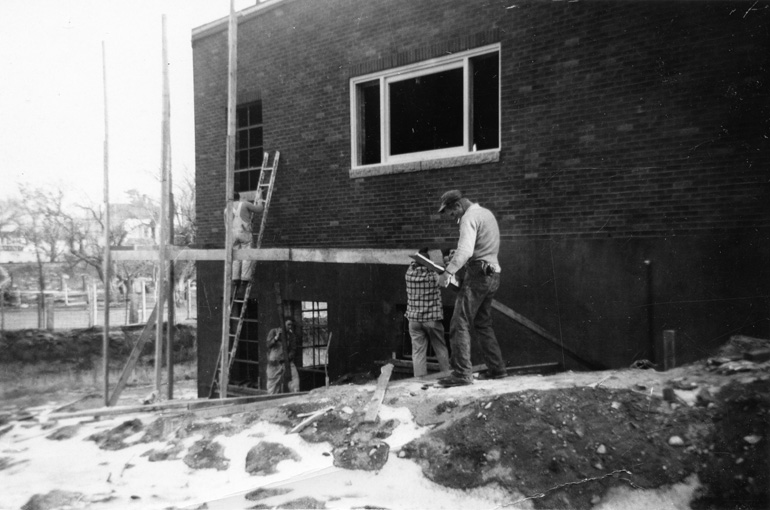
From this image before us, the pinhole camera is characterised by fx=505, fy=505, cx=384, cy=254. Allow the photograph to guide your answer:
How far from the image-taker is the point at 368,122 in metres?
8.36

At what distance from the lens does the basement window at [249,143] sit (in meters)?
10.1

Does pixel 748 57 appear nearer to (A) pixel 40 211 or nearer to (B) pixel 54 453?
(B) pixel 54 453

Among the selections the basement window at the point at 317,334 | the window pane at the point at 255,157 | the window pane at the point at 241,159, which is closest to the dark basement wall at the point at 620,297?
the basement window at the point at 317,334

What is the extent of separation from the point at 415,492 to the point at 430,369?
140 inches

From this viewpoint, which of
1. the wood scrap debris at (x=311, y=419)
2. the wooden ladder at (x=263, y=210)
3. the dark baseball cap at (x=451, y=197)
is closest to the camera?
the wood scrap debris at (x=311, y=419)

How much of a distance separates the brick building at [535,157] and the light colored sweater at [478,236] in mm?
1255

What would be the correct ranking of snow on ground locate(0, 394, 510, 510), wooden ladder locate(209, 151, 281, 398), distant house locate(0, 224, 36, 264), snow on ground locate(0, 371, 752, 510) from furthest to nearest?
wooden ladder locate(209, 151, 281, 398) → distant house locate(0, 224, 36, 264) → snow on ground locate(0, 394, 510, 510) → snow on ground locate(0, 371, 752, 510)

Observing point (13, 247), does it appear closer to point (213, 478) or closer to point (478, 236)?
point (213, 478)

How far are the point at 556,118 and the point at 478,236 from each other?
210cm

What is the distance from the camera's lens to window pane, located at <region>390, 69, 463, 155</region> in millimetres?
7379

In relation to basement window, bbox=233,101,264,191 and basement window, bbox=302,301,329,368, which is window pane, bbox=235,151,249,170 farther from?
basement window, bbox=302,301,329,368

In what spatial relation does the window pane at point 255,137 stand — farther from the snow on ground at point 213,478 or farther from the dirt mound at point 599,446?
the dirt mound at point 599,446

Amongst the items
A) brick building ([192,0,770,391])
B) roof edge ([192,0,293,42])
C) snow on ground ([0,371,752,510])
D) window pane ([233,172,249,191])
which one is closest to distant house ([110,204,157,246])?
window pane ([233,172,249,191])

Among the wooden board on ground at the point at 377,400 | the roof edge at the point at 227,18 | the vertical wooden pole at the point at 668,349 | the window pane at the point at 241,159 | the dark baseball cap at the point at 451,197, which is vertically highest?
the roof edge at the point at 227,18
